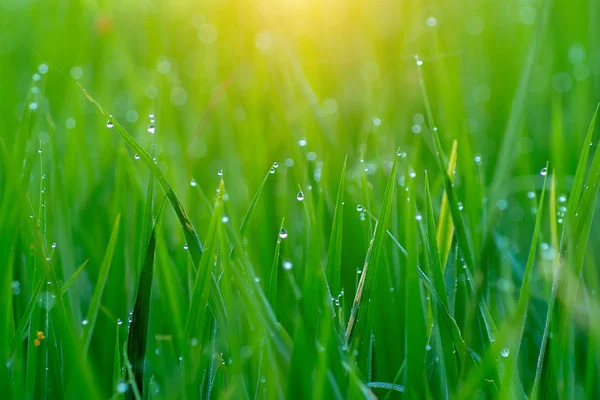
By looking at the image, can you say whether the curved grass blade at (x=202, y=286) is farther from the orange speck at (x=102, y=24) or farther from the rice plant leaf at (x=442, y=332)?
the orange speck at (x=102, y=24)

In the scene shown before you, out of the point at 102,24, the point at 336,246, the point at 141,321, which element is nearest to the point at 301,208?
the point at 336,246

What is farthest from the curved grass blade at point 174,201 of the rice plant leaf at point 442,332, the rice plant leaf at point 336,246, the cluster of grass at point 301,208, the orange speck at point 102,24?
the orange speck at point 102,24

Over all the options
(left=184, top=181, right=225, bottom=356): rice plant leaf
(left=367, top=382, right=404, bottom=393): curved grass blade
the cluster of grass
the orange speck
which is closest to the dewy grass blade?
the cluster of grass

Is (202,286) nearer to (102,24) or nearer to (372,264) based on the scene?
(372,264)

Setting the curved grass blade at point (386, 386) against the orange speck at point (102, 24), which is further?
the orange speck at point (102, 24)

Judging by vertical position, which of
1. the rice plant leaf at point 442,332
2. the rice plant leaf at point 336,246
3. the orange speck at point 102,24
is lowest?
the rice plant leaf at point 442,332

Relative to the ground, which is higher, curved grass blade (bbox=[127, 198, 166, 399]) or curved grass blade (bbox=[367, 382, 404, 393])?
curved grass blade (bbox=[127, 198, 166, 399])

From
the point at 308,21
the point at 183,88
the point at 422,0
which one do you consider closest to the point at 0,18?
the point at 183,88

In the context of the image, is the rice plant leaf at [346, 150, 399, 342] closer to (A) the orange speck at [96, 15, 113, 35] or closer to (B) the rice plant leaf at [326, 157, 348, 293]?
(B) the rice plant leaf at [326, 157, 348, 293]
